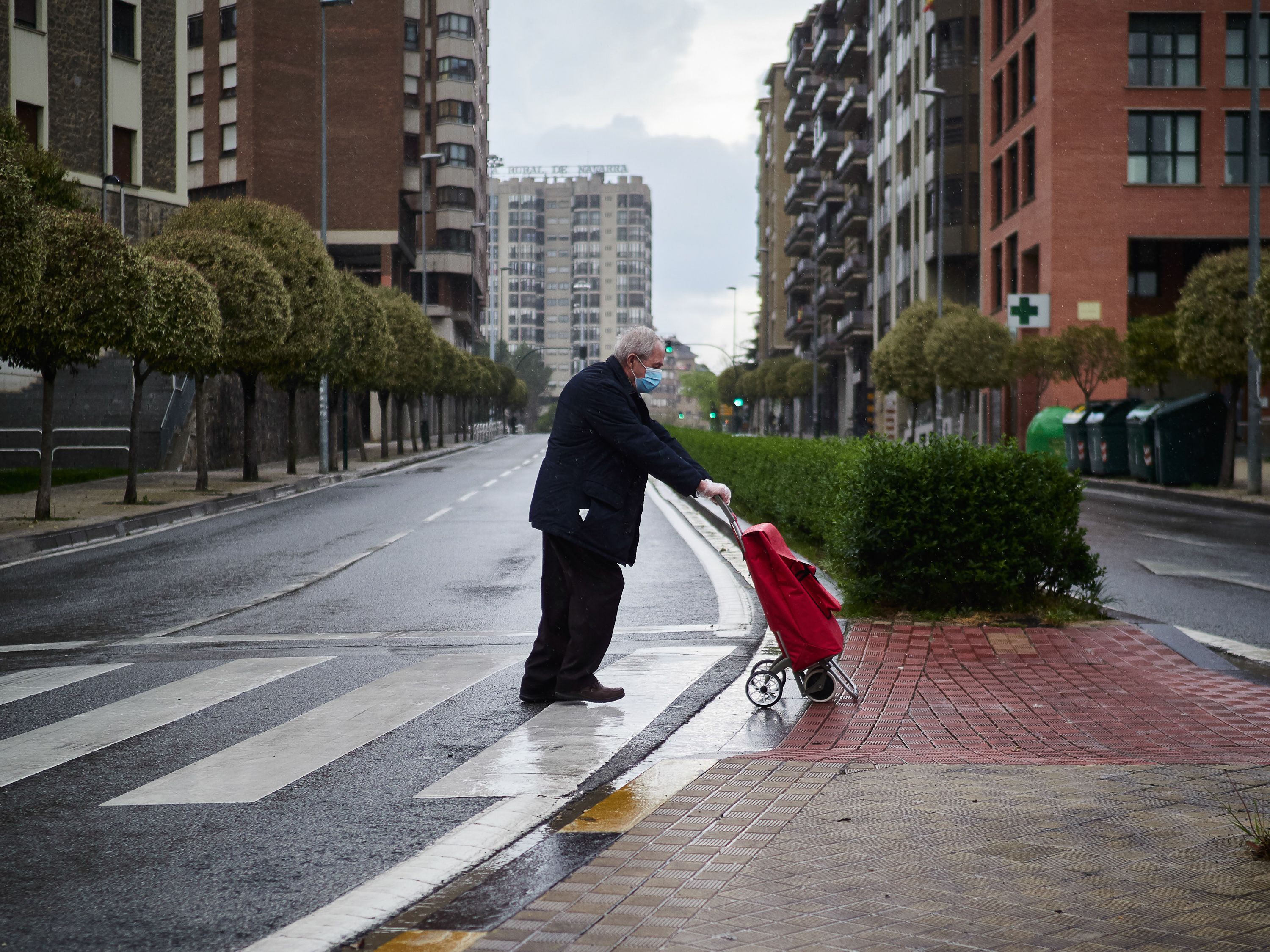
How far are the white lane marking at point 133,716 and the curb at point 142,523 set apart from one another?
313 inches

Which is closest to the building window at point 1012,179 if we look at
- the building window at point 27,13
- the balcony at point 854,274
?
the balcony at point 854,274

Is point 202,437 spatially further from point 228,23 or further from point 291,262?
point 228,23

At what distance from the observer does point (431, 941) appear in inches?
130

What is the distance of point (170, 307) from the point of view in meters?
21.5

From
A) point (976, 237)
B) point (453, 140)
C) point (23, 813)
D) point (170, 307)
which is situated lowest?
point (23, 813)

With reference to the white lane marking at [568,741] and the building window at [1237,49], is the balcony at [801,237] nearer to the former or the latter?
the building window at [1237,49]

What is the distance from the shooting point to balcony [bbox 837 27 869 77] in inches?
2894

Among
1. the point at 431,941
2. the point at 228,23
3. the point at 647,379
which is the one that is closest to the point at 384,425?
the point at 228,23

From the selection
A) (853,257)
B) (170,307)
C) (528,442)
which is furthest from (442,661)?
(853,257)

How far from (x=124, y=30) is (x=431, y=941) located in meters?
42.9

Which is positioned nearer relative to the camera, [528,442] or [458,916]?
[458,916]

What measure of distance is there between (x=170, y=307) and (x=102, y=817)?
18.1 meters

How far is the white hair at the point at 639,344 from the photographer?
6.35 meters

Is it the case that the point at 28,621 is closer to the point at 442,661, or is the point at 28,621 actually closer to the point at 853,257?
the point at 442,661
